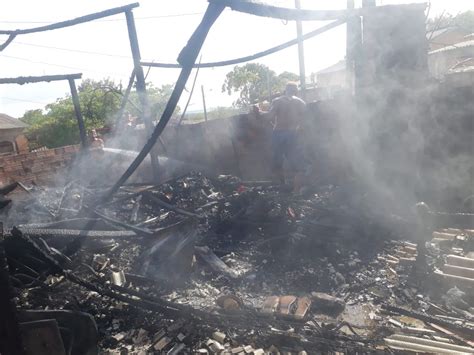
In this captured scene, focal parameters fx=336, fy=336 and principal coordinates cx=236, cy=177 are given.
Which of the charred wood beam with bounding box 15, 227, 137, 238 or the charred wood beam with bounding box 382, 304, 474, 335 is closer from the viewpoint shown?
the charred wood beam with bounding box 382, 304, 474, 335

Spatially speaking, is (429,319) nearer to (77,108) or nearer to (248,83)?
(77,108)

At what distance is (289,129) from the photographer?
7.54 m

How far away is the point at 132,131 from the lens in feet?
41.9

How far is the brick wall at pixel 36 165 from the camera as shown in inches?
375

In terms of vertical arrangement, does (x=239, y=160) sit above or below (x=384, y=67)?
below

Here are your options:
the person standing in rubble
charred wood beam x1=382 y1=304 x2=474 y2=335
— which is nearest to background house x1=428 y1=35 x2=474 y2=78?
the person standing in rubble

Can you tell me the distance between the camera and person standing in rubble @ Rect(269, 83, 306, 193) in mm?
7379

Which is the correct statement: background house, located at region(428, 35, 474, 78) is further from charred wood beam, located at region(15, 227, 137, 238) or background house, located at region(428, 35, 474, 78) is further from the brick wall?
charred wood beam, located at region(15, 227, 137, 238)

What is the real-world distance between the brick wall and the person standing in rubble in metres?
6.82

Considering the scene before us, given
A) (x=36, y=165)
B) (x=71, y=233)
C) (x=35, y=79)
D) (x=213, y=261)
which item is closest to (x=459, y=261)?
(x=213, y=261)

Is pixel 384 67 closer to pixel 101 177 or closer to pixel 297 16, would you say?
pixel 297 16

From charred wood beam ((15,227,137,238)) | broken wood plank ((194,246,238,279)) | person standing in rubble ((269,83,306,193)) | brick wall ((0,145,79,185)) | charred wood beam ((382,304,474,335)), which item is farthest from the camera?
brick wall ((0,145,79,185))

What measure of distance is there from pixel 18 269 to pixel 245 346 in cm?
307

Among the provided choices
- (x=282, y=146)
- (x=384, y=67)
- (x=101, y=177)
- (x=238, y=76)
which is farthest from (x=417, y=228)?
(x=238, y=76)
